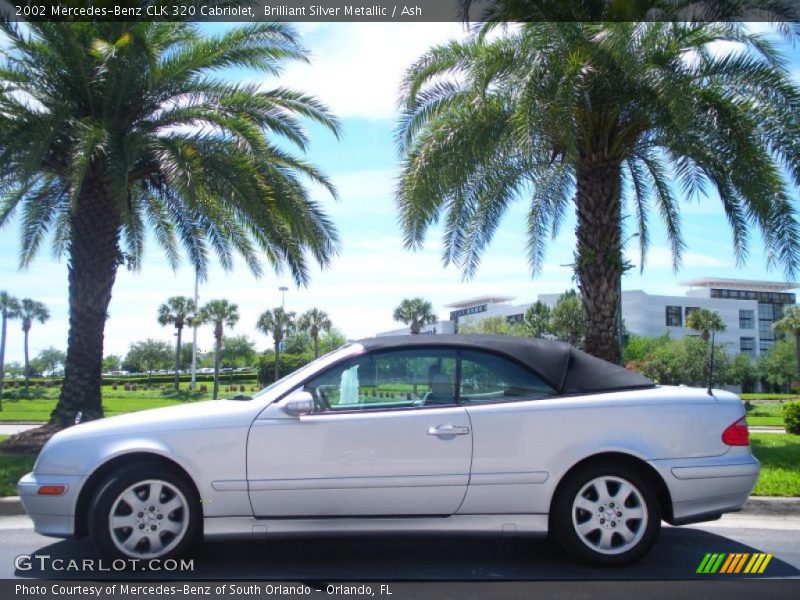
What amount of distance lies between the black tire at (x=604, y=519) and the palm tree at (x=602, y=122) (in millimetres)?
5732

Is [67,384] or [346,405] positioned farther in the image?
[67,384]

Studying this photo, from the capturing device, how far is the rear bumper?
4938 millimetres

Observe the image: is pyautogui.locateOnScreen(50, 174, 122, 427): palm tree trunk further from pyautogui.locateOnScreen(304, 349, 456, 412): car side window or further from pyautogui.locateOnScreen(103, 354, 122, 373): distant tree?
pyautogui.locateOnScreen(103, 354, 122, 373): distant tree

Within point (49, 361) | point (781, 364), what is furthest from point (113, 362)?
point (781, 364)

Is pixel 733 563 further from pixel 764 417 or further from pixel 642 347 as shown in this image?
pixel 642 347

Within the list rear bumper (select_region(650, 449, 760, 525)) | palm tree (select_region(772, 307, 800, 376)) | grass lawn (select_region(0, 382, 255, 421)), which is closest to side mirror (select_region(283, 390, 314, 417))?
rear bumper (select_region(650, 449, 760, 525))

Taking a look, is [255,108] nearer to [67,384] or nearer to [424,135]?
[424,135]

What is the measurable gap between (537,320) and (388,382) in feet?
196

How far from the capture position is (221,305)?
59.8 m

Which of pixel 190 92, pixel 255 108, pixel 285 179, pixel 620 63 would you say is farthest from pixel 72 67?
pixel 620 63

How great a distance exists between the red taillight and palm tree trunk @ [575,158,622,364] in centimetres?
685

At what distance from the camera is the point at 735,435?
505 cm

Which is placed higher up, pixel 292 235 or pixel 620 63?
pixel 620 63

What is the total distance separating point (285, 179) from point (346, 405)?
26.9 feet
